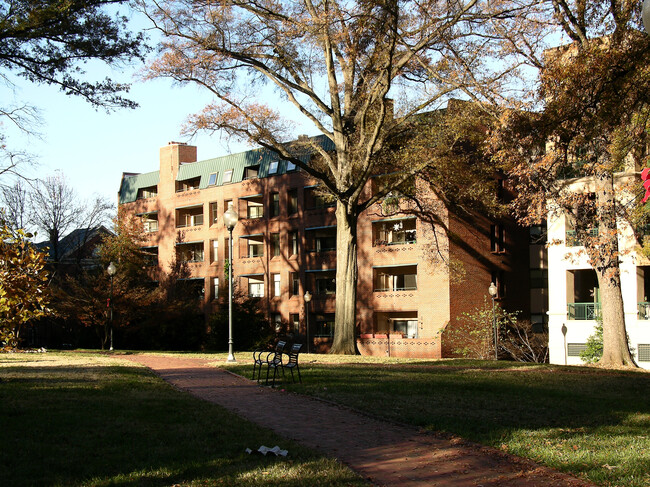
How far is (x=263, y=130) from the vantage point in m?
27.7

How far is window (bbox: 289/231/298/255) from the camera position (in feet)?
184

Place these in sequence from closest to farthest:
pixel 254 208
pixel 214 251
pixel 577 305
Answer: pixel 577 305 → pixel 254 208 → pixel 214 251

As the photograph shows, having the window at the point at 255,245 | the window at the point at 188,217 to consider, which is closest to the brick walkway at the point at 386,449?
the window at the point at 255,245

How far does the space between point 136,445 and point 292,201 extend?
162 feet

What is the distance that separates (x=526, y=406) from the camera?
11.4 meters

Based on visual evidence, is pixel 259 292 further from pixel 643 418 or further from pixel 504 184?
pixel 643 418

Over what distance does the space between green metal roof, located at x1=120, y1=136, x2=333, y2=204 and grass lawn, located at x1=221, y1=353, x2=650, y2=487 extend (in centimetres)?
3698

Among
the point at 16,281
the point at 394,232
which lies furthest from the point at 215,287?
the point at 16,281

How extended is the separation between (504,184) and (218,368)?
31745mm

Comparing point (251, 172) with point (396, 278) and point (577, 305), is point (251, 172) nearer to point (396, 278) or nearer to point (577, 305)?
point (396, 278)

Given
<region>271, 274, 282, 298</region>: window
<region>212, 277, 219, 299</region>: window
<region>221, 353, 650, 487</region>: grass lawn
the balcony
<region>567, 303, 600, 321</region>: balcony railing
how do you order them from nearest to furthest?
<region>221, 353, 650, 487</region>: grass lawn → <region>567, 303, 600, 321</region>: balcony railing → the balcony → <region>271, 274, 282, 298</region>: window → <region>212, 277, 219, 299</region>: window

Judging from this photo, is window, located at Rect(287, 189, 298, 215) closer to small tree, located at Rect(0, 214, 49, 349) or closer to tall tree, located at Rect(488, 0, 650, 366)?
tall tree, located at Rect(488, 0, 650, 366)

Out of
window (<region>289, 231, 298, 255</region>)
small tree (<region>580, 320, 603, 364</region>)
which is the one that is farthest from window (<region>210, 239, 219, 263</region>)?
small tree (<region>580, 320, 603, 364</region>)

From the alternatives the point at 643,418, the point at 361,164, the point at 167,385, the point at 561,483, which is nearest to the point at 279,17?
the point at 361,164
